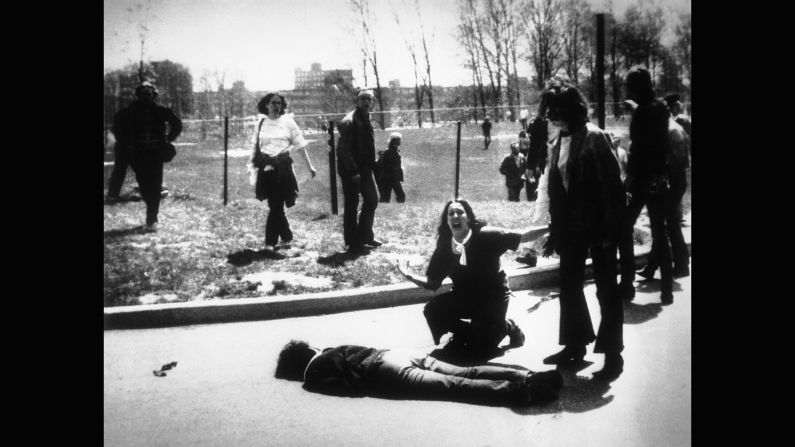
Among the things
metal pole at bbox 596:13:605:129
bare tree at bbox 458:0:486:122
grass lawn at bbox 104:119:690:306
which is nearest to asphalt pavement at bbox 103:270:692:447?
grass lawn at bbox 104:119:690:306

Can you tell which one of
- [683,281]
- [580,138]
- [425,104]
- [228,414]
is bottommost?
[228,414]

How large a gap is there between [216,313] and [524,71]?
200cm

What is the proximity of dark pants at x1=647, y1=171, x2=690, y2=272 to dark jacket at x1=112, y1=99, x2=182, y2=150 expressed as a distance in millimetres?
2472

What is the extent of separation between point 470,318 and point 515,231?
0.48 m

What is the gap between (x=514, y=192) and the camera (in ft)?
10.4

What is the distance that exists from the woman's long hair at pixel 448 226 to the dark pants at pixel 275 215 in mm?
768

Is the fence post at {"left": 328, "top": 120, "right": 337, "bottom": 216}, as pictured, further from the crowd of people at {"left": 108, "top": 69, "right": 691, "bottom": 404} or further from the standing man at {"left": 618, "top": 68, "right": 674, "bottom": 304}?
the standing man at {"left": 618, "top": 68, "right": 674, "bottom": 304}

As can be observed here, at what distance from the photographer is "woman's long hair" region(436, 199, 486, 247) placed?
10.1 feet

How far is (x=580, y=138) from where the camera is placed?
2.77m

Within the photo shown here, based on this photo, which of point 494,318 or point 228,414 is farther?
point 494,318
